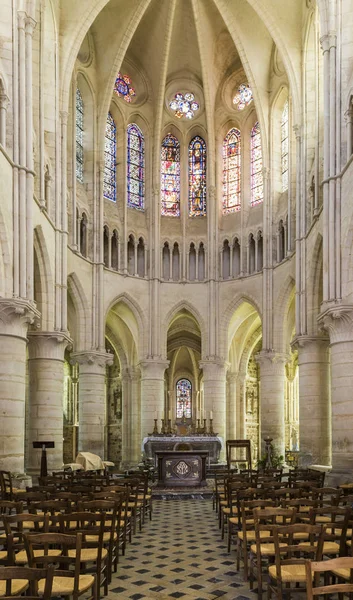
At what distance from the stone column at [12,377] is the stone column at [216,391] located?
17.6 m

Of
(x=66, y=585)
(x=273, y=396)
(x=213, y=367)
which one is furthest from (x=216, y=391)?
(x=66, y=585)

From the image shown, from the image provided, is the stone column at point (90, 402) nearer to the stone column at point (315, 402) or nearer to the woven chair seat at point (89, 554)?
the stone column at point (315, 402)

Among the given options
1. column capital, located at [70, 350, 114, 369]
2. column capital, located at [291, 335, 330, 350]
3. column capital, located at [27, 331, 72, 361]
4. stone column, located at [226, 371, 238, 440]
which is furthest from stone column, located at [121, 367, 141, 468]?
column capital, located at [291, 335, 330, 350]

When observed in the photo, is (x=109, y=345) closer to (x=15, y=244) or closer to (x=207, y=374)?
(x=207, y=374)

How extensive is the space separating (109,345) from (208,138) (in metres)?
15.2

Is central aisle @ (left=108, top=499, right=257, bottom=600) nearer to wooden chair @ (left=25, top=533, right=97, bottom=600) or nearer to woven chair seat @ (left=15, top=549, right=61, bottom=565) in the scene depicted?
woven chair seat @ (left=15, top=549, right=61, bottom=565)

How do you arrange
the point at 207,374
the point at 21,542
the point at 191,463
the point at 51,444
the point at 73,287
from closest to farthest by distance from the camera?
the point at 21,542, the point at 51,444, the point at 191,463, the point at 73,287, the point at 207,374

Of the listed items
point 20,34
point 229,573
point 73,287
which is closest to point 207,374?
point 73,287

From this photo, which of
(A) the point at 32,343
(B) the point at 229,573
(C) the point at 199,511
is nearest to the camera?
(B) the point at 229,573

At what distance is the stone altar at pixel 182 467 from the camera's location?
875 inches

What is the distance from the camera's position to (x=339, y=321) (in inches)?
804

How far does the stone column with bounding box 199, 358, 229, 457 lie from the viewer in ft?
118

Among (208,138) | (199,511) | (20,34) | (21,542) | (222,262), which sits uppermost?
(208,138)

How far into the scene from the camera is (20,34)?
20.6 metres
